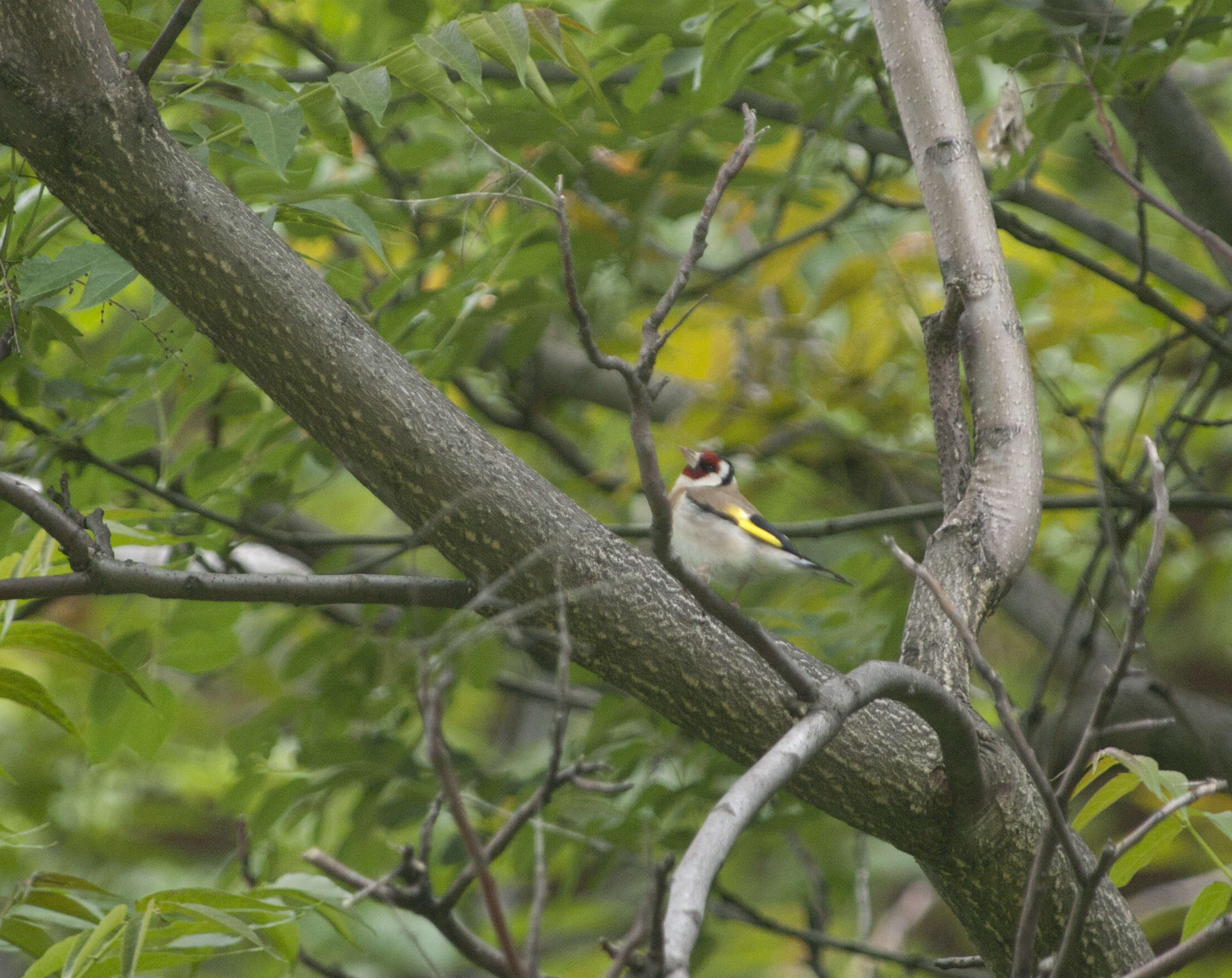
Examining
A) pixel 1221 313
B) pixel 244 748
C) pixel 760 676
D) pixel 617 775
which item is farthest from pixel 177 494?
pixel 1221 313

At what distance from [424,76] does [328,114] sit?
0.29m

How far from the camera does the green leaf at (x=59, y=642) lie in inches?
90.7

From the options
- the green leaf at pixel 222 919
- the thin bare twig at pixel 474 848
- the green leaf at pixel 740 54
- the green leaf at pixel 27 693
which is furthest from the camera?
the green leaf at pixel 740 54

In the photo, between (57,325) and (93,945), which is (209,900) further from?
(57,325)

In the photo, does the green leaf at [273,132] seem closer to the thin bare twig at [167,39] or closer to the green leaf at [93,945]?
the thin bare twig at [167,39]

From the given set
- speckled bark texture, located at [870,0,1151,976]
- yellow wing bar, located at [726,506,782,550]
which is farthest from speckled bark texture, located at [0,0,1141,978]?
yellow wing bar, located at [726,506,782,550]

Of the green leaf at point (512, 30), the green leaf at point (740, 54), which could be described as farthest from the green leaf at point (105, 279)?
the green leaf at point (740, 54)

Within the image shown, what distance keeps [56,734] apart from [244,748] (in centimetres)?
291

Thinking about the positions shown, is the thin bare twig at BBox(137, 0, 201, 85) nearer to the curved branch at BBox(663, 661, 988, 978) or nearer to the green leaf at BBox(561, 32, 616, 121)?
the green leaf at BBox(561, 32, 616, 121)

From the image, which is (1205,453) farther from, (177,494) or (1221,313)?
(177,494)

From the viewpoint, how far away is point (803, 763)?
5.39 feet

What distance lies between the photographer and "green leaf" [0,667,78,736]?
2.25m

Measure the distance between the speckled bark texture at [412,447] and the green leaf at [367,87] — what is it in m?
0.34

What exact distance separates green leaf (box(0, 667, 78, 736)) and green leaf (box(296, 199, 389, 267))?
1073 millimetres
